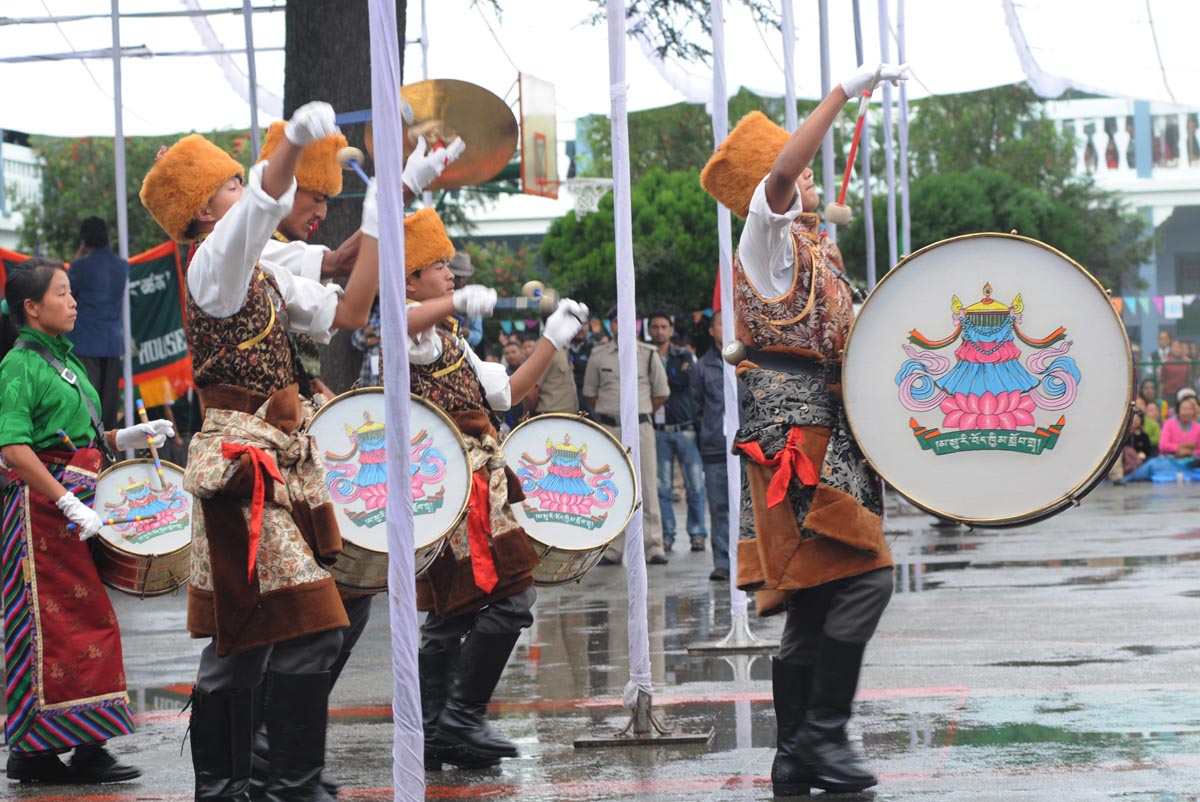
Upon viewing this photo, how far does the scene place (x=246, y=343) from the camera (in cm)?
477

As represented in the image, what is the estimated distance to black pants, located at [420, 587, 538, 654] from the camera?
6203 millimetres

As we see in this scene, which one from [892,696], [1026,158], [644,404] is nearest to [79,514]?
[892,696]

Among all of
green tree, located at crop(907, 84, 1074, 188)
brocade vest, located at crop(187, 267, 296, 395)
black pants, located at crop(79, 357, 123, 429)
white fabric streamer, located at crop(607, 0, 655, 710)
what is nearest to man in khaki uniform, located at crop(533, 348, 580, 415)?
black pants, located at crop(79, 357, 123, 429)

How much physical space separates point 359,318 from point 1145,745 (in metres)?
2.83

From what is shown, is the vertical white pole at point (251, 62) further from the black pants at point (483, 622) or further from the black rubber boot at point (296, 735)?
the black rubber boot at point (296, 735)

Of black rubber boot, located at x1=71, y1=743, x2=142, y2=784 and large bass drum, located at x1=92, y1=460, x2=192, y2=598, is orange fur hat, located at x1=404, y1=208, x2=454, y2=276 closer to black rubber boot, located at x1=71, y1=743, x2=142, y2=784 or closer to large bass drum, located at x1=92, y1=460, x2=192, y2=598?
large bass drum, located at x1=92, y1=460, x2=192, y2=598

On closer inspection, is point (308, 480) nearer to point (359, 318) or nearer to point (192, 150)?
point (359, 318)

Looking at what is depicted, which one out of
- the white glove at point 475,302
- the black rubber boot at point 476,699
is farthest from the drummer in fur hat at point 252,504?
the black rubber boot at point 476,699

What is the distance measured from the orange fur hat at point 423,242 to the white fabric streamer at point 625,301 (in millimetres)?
666

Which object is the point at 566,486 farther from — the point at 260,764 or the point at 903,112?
the point at 903,112

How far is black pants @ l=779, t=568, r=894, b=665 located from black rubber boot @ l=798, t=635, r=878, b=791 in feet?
0.18

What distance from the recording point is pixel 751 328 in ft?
17.7

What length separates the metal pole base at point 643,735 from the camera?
20.1ft

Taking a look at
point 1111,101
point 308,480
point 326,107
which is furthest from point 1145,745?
point 1111,101
